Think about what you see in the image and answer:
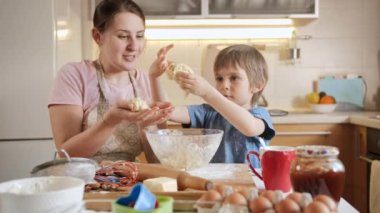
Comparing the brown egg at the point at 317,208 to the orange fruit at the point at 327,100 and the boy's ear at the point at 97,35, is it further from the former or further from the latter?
the orange fruit at the point at 327,100

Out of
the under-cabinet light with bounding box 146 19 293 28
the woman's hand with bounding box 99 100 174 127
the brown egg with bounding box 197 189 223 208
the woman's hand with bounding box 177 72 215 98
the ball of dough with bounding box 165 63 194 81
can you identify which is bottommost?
the brown egg with bounding box 197 189 223 208

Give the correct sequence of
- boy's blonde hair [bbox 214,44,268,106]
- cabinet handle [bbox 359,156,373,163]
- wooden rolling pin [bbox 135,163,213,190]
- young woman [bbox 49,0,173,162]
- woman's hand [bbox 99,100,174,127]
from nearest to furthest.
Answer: wooden rolling pin [bbox 135,163,213,190], woman's hand [bbox 99,100,174,127], young woman [bbox 49,0,173,162], boy's blonde hair [bbox 214,44,268,106], cabinet handle [bbox 359,156,373,163]

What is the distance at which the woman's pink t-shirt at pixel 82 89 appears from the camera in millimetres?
1419

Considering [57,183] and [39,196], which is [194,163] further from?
[39,196]

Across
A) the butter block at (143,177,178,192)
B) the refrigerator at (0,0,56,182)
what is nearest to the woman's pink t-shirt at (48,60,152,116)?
the butter block at (143,177,178,192)

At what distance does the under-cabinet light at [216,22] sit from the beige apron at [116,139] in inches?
60.3

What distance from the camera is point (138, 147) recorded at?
4.81 feet

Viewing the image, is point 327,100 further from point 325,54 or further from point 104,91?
point 104,91

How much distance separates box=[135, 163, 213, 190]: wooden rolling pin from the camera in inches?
35.3

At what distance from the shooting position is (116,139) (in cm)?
142

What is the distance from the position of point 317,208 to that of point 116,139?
89cm

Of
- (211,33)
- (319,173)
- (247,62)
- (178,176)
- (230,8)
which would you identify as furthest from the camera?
(211,33)

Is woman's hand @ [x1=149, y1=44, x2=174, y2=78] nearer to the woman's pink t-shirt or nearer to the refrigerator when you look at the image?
the woman's pink t-shirt

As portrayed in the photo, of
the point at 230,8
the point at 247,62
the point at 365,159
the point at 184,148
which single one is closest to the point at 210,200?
the point at 184,148
